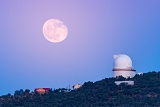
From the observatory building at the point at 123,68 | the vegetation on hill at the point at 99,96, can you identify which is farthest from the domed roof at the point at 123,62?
the vegetation on hill at the point at 99,96

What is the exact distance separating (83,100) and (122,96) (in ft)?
13.2

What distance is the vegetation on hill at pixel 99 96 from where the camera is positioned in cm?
7488

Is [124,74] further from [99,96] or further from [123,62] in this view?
[99,96]

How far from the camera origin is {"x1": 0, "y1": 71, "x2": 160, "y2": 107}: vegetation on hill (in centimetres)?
7488

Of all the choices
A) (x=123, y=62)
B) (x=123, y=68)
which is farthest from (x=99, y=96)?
(x=123, y=62)

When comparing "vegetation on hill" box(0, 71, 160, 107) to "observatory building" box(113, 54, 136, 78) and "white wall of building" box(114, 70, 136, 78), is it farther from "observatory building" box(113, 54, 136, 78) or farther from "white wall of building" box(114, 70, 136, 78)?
"observatory building" box(113, 54, 136, 78)

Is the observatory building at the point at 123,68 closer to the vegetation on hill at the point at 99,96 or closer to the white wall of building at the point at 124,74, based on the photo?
the white wall of building at the point at 124,74

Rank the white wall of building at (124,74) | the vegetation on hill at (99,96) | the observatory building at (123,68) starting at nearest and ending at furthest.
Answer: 1. the vegetation on hill at (99,96)
2. the white wall of building at (124,74)
3. the observatory building at (123,68)

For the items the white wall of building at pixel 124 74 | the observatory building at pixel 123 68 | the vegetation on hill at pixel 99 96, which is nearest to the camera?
the vegetation on hill at pixel 99 96

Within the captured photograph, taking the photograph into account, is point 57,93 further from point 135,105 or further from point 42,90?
point 135,105

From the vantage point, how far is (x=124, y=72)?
3816 inches

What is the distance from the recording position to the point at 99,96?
260 ft

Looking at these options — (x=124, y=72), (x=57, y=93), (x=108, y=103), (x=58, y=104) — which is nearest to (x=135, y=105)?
(x=108, y=103)

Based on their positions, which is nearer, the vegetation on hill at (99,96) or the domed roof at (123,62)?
the vegetation on hill at (99,96)
